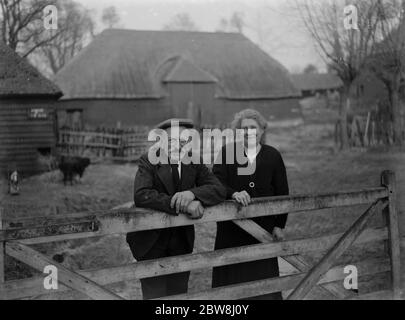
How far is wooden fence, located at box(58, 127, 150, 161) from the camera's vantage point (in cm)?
2086

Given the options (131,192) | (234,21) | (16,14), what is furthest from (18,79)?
(234,21)

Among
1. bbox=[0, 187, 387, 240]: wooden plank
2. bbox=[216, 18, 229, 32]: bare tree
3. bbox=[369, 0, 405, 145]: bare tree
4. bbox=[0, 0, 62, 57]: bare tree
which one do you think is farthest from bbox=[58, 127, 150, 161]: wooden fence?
bbox=[216, 18, 229, 32]: bare tree

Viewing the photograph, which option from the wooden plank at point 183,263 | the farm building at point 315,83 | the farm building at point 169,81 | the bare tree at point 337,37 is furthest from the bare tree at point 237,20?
the wooden plank at point 183,263

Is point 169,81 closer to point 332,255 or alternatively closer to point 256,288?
point 332,255

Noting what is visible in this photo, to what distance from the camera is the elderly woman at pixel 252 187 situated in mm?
4230

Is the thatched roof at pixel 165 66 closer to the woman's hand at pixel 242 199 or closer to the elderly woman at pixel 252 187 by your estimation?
the elderly woman at pixel 252 187

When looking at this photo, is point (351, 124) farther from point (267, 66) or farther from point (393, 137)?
point (267, 66)

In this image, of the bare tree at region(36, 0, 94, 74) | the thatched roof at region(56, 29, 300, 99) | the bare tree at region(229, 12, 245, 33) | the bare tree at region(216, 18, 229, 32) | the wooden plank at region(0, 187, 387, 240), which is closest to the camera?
the wooden plank at region(0, 187, 387, 240)

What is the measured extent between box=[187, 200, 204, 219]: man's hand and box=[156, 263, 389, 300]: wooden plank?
22.3 inches

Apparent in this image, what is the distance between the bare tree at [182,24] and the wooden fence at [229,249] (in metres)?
64.4

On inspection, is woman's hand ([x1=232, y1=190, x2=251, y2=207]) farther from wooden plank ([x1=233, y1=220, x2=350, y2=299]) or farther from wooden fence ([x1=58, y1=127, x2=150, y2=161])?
wooden fence ([x1=58, y1=127, x2=150, y2=161])

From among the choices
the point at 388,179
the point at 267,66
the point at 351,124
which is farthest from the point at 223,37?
the point at 388,179

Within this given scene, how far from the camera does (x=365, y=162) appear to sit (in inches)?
641

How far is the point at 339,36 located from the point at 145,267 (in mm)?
17278
